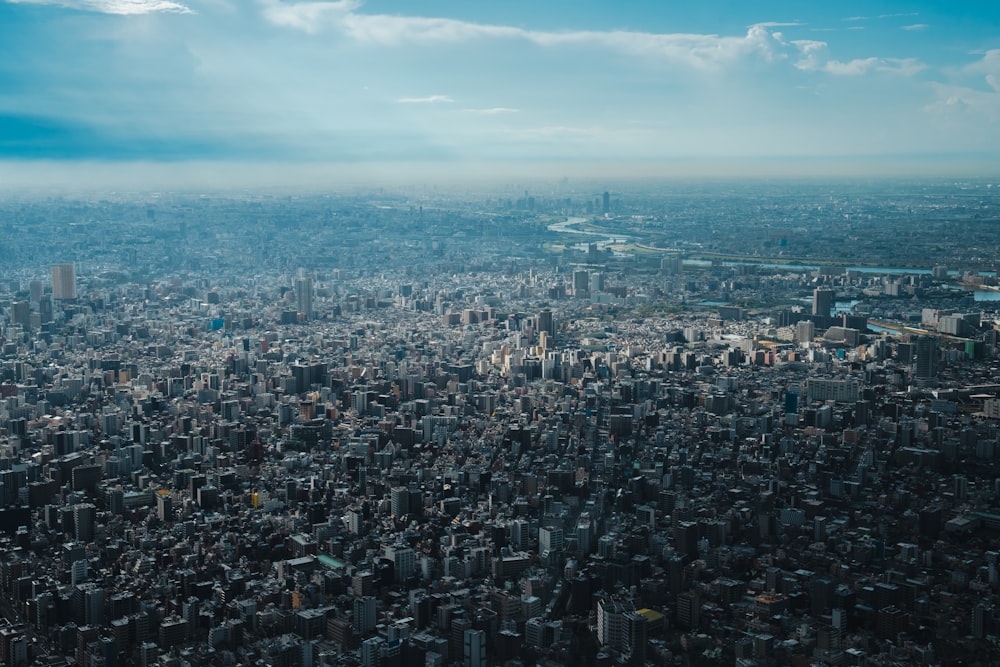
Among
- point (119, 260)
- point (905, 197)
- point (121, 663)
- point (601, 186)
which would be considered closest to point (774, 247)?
point (905, 197)

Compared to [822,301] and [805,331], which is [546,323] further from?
[822,301]

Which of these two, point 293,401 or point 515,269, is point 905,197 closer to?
point 515,269

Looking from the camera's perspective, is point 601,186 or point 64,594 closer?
point 64,594

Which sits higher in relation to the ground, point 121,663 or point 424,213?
point 424,213

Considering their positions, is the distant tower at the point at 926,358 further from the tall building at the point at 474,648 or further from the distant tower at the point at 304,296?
the distant tower at the point at 304,296

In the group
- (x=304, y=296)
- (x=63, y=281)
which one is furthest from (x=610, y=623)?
(x=63, y=281)

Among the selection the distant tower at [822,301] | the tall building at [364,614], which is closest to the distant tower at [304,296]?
the distant tower at [822,301]

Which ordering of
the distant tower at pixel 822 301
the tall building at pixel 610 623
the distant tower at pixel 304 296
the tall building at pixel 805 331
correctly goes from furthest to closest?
1. the distant tower at pixel 304 296
2. the distant tower at pixel 822 301
3. the tall building at pixel 805 331
4. the tall building at pixel 610 623
